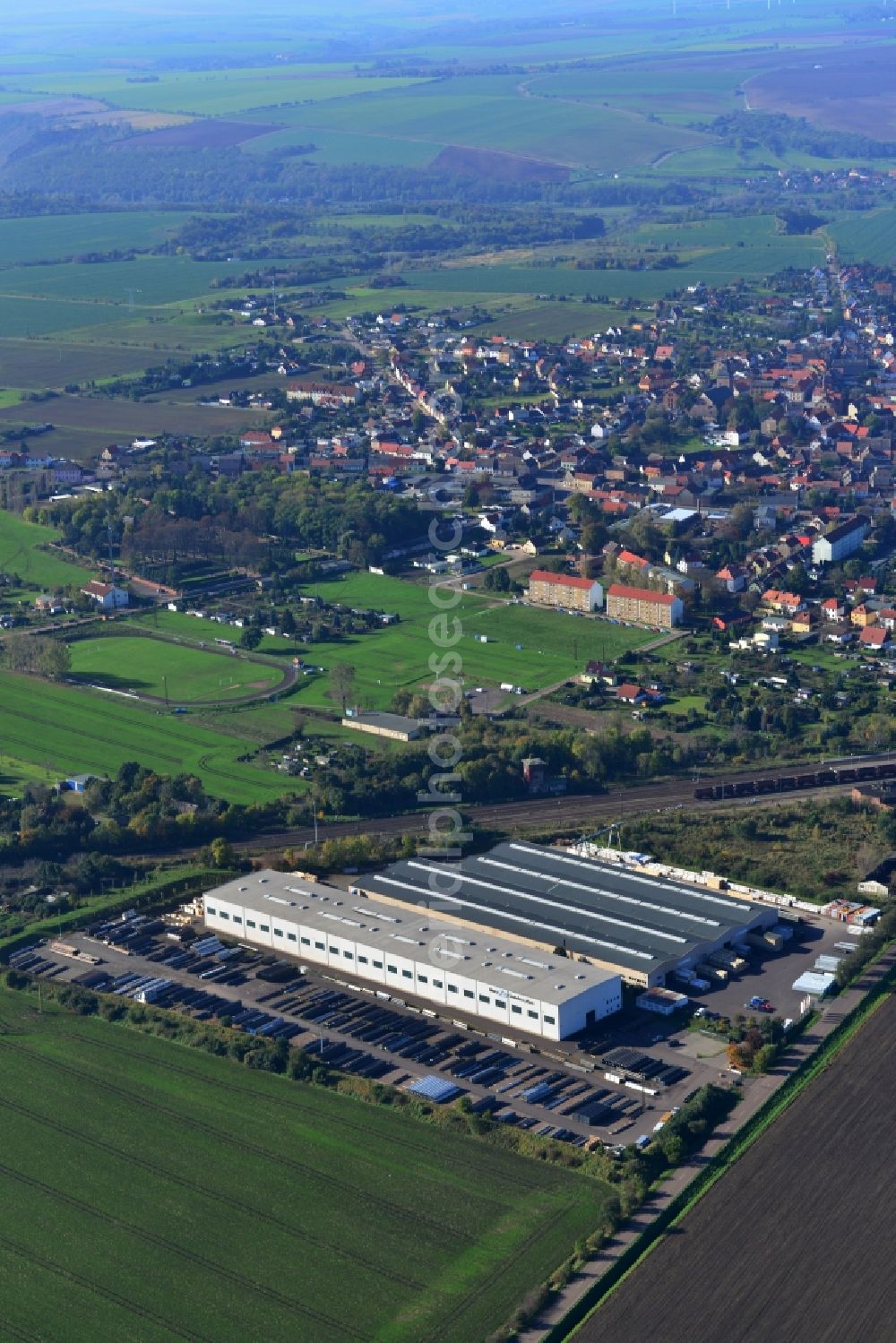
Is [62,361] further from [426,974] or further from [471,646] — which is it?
[426,974]

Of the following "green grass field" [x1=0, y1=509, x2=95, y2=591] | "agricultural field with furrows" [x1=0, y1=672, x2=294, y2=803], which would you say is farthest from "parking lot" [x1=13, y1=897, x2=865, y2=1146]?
"green grass field" [x1=0, y1=509, x2=95, y2=591]

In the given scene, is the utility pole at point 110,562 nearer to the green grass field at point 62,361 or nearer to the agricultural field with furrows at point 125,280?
the green grass field at point 62,361

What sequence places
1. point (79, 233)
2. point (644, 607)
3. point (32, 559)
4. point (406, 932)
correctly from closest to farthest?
point (406, 932), point (644, 607), point (32, 559), point (79, 233)

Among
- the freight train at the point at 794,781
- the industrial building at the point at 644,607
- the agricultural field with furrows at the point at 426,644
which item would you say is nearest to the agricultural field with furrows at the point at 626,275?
the agricultural field with furrows at the point at 426,644

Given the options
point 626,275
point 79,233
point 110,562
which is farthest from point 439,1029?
point 79,233

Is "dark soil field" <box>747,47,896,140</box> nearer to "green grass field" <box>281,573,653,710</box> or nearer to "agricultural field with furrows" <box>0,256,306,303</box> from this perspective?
"agricultural field with furrows" <box>0,256,306,303</box>

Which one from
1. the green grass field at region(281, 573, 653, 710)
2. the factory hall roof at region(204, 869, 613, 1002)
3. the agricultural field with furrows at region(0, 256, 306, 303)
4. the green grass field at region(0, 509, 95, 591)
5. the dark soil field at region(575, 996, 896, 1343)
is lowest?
the green grass field at region(0, 509, 95, 591)
